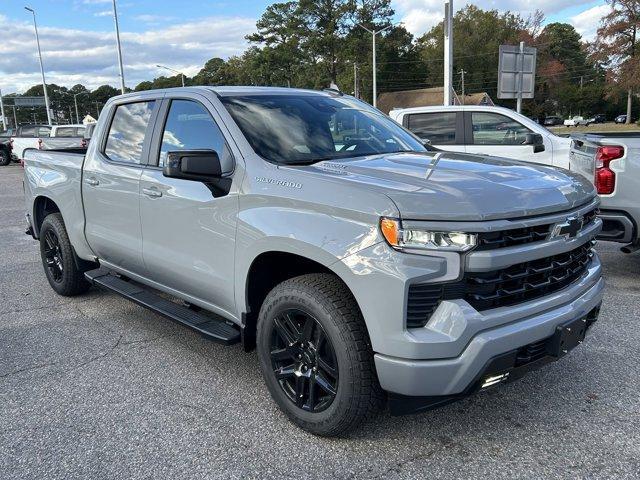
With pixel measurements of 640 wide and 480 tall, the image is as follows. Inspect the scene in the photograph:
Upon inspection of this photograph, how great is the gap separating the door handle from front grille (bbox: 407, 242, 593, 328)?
2079mm

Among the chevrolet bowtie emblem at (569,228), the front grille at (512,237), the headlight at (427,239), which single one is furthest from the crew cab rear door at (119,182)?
the chevrolet bowtie emblem at (569,228)

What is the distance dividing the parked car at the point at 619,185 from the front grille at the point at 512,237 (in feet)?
9.39

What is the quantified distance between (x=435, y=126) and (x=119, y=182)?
20.0 feet

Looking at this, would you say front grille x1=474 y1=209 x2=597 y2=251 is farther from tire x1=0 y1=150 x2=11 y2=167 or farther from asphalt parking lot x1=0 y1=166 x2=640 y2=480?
tire x1=0 y1=150 x2=11 y2=167

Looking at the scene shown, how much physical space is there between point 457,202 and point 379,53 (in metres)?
69.8

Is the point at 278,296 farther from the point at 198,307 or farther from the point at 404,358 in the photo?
the point at 198,307

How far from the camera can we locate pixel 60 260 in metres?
5.47

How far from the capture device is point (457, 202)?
8.05 ft

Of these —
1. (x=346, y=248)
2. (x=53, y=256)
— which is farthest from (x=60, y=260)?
(x=346, y=248)

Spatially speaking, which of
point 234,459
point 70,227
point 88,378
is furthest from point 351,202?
point 70,227

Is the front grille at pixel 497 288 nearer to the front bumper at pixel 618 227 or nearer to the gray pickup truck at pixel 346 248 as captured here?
the gray pickup truck at pixel 346 248

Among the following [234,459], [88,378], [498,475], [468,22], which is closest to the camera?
[498,475]

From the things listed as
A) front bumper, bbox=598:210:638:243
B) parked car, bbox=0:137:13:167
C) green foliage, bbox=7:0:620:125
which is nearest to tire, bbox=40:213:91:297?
front bumper, bbox=598:210:638:243

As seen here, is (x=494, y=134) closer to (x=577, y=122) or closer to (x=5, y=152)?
(x=5, y=152)
